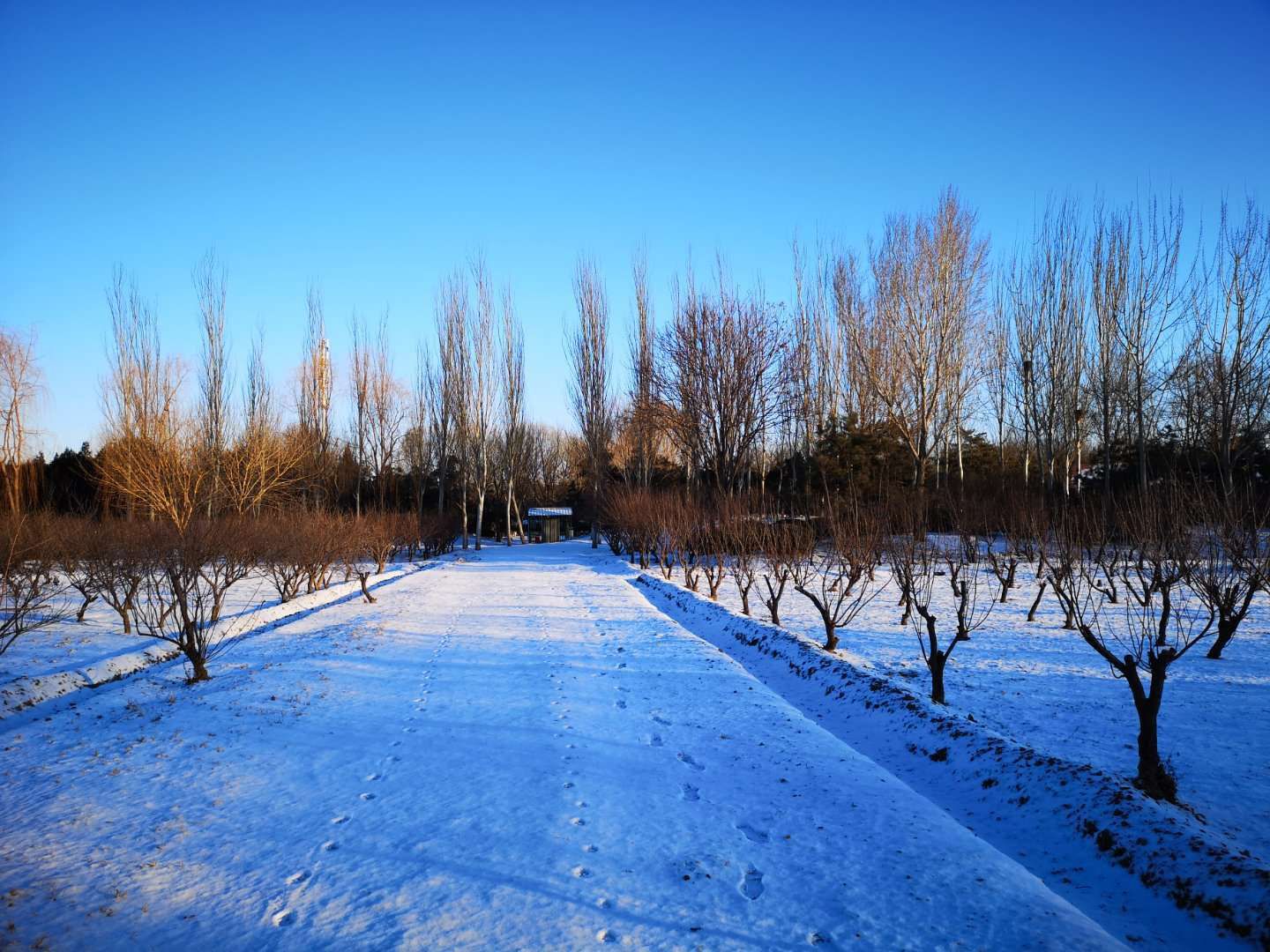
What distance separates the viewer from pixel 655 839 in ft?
12.1

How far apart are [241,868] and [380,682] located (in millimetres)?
3707

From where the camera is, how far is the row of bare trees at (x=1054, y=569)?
6434 mm

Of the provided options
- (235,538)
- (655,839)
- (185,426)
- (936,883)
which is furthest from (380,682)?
(185,426)

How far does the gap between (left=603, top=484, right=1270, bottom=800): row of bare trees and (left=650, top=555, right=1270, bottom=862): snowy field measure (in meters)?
0.21

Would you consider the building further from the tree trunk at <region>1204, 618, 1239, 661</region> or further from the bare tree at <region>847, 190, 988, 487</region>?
the tree trunk at <region>1204, 618, 1239, 661</region>

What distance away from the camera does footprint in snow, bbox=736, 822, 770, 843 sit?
3725 millimetres

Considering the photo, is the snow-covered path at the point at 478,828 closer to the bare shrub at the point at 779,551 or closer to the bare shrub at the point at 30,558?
the bare shrub at the point at 779,551

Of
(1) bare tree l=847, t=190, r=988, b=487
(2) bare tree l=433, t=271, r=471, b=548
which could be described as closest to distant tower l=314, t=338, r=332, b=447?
(2) bare tree l=433, t=271, r=471, b=548

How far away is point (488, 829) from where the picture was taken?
3.76m

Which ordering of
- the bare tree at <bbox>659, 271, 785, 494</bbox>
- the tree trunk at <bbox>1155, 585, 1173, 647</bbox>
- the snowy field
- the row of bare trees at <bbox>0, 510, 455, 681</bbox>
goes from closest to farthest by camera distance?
1. the snowy field
2. the tree trunk at <bbox>1155, 585, 1173, 647</bbox>
3. the row of bare trees at <bbox>0, 510, 455, 681</bbox>
4. the bare tree at <bbox>659, 271, 785, 494</bbox>

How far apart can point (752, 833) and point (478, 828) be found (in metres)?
1.50

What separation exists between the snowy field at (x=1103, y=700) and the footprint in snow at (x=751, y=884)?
7.99ft

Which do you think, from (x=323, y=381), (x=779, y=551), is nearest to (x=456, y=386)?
(x=323, y=381)

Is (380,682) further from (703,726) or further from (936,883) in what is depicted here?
(936,883)
